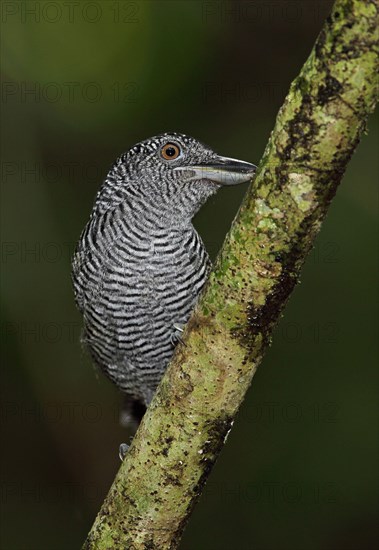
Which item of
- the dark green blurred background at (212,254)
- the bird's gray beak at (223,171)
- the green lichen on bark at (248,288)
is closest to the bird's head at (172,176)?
the bird's gray beak at (223,171)

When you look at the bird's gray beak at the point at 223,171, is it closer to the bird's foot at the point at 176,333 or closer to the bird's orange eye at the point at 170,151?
the bird's orange eye at the point at 170,151

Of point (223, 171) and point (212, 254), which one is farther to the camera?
point (212, 254)

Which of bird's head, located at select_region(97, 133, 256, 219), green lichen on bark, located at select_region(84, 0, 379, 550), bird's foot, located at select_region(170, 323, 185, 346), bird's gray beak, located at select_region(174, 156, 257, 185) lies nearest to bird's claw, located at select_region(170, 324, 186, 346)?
bird's foot, located at select_region(170, 323, 185, 346)

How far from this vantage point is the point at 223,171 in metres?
3.60

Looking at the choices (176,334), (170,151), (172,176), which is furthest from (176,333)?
(170,151)

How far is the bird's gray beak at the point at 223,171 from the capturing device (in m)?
3.47

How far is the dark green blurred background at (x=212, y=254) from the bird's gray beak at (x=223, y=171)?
4.22 ft

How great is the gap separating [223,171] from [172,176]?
0.86 feet

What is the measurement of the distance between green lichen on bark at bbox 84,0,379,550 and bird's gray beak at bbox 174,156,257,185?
89 centimetres

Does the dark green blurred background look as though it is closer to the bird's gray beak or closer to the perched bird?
the perched bird

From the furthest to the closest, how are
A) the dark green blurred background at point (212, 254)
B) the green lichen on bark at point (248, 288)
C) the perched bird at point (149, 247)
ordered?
the dark green blurred background at point (212, 254)
the perched bird at point (149, 247)
the green lichen on bark at point (248, 288)

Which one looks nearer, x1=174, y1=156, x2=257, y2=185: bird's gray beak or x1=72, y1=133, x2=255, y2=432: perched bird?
x1=174, y1=156, x2=257, y2=185: bird's gray beak

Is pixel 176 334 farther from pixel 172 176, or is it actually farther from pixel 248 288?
pixel 248 288

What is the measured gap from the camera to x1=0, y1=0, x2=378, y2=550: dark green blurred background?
15.9 ft
